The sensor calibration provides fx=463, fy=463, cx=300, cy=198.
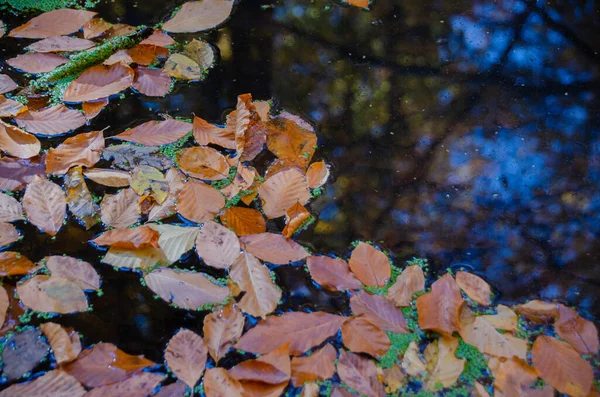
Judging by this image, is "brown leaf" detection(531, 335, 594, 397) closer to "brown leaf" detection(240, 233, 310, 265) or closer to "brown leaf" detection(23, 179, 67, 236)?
"brown leaf" detection(240, 233, 310, 265)

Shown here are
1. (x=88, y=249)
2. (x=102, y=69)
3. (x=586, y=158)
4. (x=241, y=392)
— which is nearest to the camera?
(x=241, y=392)

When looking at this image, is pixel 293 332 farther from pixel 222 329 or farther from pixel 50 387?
Answer: pixel 50 387

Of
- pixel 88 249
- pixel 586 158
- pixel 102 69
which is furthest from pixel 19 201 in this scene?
pixel 586 158

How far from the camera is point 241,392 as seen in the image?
1.09 meters

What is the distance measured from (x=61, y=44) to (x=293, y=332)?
1.64 metres

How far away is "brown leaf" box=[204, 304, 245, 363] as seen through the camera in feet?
3.87

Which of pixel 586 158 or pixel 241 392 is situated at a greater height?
pixel 586 158

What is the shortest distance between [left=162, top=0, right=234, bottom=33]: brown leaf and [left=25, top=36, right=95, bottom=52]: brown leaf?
0.36 meters

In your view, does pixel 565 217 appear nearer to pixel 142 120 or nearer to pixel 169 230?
pixel 169 230

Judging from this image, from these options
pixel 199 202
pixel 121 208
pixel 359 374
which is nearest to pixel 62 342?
pixel 121 208

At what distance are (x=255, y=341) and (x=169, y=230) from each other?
446 millimetres

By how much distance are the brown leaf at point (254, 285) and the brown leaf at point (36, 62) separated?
125 cm

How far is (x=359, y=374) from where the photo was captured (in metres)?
1.14

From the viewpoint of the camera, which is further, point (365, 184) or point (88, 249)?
point (365, 184)
